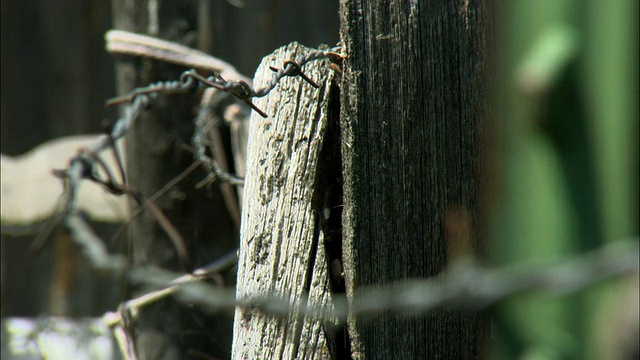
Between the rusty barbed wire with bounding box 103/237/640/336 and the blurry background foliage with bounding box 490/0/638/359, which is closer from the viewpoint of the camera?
the rusty barbed wire with bounding box 103/237/640/336

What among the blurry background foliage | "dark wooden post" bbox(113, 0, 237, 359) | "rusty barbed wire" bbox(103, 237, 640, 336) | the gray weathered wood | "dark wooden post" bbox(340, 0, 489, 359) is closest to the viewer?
"rusty barbed wire" bbox(103, 237, 640, 336)

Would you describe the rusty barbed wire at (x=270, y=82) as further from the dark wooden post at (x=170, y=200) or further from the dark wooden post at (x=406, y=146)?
the dark wooden post at (x=170, y=200)

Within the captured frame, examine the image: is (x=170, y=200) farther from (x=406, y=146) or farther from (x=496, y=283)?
(x=496, y=283)

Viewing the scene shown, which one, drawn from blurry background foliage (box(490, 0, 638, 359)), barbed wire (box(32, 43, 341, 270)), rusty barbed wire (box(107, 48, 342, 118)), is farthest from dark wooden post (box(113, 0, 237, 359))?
blurry background foliage (box(490, 0, 638, 359))

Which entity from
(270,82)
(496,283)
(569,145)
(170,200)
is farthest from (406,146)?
(170,200)

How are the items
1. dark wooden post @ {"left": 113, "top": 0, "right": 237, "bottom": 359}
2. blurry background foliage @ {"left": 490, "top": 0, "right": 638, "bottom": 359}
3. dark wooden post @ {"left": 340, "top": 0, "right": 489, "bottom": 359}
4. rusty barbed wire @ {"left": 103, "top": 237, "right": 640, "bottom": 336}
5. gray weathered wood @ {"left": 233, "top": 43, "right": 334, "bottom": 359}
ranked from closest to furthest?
rusty barbed wire @ {"left": 103, "top": 237, "right": 640, "bottom": 336}, blurry background foliage @ {"left": 490, "top": 0, "right": 638, "bottom": 359}, dark wooden post @ {"left": 340, "top": 0, "right": 489, "bottom": 359}, gray weathered wood @ {"left": 233, "top": 43, "right": 334, "bottom": 359}, dark wooden post @ {"left": 113, "top": 0, "right": 237, "bottom": 359}

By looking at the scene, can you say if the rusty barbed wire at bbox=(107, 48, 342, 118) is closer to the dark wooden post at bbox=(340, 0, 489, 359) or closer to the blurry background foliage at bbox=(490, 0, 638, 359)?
the dark wooden post at bbox=(340, 0, 489, 359)

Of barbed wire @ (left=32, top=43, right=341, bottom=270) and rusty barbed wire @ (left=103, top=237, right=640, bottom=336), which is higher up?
barbed wire @ (left=32, top=43, right=341, bottom=270)

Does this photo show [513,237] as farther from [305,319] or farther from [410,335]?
[305,319]
